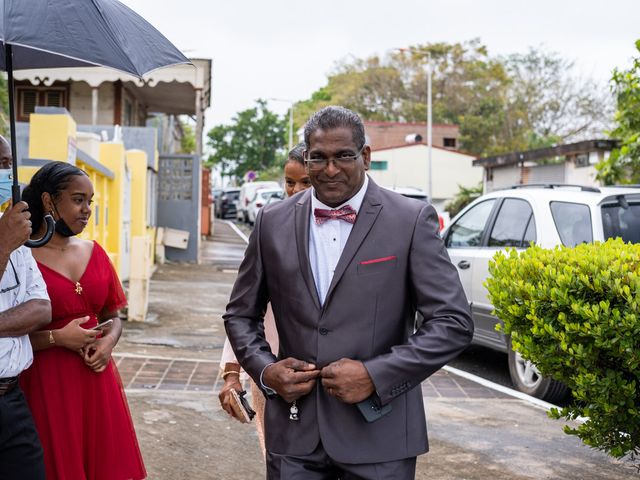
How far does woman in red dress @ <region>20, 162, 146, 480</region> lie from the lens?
379 cm

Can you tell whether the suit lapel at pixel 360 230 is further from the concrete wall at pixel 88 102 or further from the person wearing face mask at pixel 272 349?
the concrete wall at pixel 88 102

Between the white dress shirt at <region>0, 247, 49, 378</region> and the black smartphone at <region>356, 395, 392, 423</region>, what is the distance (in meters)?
1.27

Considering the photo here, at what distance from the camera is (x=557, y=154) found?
1139 inches

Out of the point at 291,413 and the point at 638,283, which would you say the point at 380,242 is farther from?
the point at 638,283

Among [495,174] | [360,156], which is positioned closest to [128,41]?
[360,156]


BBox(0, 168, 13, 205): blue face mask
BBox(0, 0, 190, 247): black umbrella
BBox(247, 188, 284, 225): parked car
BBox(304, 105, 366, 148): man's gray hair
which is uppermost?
BBox(0, 0, 190, 247): black umbrella

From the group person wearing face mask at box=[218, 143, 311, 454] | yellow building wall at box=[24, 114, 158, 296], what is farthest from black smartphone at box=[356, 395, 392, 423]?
yellow building wall at box=[24, 114, 158, 296]

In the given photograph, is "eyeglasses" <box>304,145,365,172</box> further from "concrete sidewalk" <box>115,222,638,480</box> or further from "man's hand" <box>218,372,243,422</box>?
"concrete sidewalk" <box>115,222,638,480</box>

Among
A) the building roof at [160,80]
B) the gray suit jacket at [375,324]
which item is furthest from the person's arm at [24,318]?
the building roof at [160,80]

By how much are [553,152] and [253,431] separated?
24.2 metres

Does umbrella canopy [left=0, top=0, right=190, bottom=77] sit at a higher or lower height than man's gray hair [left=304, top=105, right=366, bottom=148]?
higher

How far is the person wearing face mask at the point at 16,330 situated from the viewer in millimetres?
3174

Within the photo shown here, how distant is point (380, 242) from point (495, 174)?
33.7 m

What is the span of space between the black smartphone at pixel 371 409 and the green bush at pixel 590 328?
1923mm
